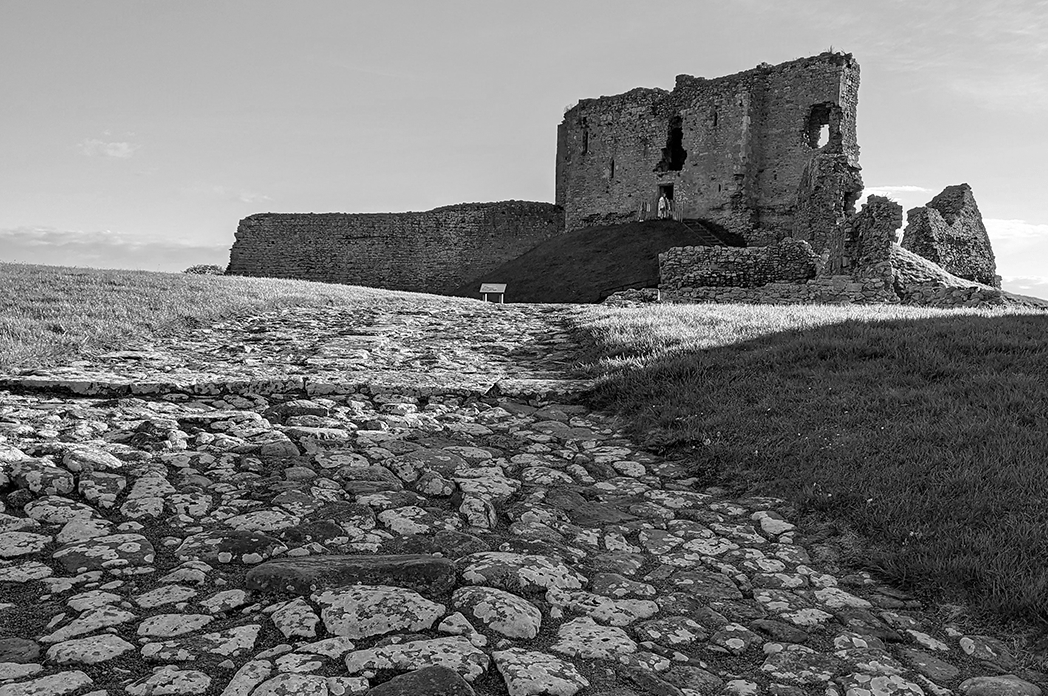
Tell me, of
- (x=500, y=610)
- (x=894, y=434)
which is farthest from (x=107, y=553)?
(x=894, y=434)

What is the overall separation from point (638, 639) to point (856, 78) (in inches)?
1384

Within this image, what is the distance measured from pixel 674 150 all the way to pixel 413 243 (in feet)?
47.3

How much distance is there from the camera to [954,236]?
82.7 feet

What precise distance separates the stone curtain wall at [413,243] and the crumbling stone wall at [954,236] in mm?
19167

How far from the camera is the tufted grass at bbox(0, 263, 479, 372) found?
856cm

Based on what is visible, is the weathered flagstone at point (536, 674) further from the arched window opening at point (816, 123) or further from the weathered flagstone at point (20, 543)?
the arched window opening at point (816, 123)

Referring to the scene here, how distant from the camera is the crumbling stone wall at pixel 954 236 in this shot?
24.2m

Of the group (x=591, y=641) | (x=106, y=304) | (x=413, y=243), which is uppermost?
(x=413, y=243)

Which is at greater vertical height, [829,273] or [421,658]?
[829,273]

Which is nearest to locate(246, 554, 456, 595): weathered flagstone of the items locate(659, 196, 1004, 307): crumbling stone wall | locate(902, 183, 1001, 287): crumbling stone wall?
locate(659, 196, 1004, 307): crumbling stone wall

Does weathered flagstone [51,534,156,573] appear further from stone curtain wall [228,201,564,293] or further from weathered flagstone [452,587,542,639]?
stone curtain wall [228,201,564,293]

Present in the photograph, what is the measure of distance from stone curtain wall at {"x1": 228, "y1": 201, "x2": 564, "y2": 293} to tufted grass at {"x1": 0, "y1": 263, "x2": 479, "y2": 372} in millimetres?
21636

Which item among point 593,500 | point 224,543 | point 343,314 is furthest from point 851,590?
point 343,314

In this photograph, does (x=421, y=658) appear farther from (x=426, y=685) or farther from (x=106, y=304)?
(x=106, y=304)
